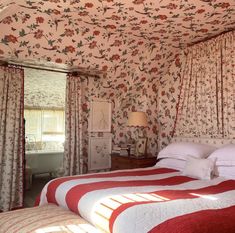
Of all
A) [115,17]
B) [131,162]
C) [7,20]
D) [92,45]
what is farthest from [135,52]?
[7,20]

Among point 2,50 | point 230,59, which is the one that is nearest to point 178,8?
point 230,59

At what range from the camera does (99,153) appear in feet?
13.7

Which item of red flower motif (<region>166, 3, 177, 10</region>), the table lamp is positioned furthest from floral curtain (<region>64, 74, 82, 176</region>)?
red flower motif (<region>166, 3, 177, 10</region>)

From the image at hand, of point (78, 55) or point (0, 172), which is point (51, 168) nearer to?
point (0, 172)

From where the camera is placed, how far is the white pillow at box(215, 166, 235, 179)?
260 centimetres

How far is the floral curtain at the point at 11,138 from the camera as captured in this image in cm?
331

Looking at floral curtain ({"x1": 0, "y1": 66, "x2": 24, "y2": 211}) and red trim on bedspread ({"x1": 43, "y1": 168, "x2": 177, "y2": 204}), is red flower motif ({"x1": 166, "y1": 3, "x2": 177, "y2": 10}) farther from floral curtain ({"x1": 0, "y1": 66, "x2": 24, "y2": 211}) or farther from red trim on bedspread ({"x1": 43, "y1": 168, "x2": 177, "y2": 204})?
floral curtain ({"x1": 0, "y1": 66, "x2": 24, "y2": 211})

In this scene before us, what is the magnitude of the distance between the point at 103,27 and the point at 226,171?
Answer: 7.16ft

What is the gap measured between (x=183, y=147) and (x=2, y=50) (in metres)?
2.41

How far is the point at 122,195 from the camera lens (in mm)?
1859

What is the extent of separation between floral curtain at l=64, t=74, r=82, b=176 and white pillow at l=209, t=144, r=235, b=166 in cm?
193

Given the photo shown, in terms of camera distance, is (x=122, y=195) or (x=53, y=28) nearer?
(x=122, y=195)

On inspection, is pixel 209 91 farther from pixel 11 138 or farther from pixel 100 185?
pixel 11 138

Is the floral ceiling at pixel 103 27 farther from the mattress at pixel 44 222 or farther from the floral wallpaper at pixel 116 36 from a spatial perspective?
the mattress at pixel 44 222
